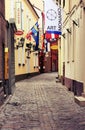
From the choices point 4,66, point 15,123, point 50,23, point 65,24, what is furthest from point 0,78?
point 65,24

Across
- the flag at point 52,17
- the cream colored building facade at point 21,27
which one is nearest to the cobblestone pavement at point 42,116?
the flag at point 52,17

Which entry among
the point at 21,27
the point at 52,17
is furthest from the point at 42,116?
the point at 21,27

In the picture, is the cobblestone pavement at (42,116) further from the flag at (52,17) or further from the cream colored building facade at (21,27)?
the cream colored building facade at (21,27)

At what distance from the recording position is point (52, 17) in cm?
2214

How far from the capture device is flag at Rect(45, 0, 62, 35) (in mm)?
21797

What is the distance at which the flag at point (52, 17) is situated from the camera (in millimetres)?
21797

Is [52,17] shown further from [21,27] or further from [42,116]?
[42,116]

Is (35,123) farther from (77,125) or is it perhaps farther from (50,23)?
(50,23)

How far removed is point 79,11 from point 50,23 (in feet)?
14.8

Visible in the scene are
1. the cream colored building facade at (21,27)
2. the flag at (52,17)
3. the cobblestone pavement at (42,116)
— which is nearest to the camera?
the cobblestone pavement at (42,116)

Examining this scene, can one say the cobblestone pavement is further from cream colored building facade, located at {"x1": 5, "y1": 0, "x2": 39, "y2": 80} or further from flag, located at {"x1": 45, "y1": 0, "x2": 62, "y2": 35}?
cream colored building facade, located at {"x1": 5, "y1": 0, "x2": 39, "y2": 80}

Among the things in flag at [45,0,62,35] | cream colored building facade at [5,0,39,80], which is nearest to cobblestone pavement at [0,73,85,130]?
flag at [45,0,62,35]

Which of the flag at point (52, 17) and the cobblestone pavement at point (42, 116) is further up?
the flag at point (52, 17)

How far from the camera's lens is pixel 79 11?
17797 mm
